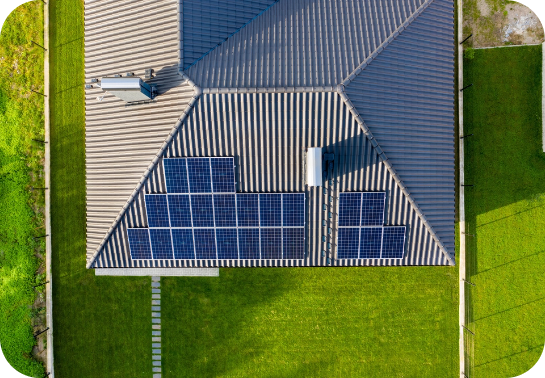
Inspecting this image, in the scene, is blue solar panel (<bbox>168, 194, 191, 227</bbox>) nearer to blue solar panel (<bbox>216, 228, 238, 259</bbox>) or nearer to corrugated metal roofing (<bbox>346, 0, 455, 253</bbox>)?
blue solar panel (<bbox>216, 228, 238, 259</bbox>)

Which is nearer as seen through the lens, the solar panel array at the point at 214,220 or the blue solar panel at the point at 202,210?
the solar panel array at the point at 214,220

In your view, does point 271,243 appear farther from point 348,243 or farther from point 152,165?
point 152,165

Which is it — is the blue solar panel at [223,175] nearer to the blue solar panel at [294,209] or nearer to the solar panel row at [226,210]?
the solar panel row at [226,210]

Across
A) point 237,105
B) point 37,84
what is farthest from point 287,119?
point 37,84

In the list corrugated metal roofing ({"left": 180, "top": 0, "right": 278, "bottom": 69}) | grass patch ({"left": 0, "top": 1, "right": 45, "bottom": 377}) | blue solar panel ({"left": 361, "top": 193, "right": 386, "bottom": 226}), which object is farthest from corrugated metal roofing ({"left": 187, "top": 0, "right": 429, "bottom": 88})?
grass patch ({"left": 0, "top": 1, "right": 45, "bottom": 377})

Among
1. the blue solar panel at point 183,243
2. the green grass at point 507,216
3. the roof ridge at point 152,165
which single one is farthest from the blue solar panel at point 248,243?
the green grass at point 507,216

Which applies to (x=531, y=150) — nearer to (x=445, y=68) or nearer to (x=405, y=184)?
(x=445, y=68)

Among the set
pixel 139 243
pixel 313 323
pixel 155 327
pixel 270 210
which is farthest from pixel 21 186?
pixel 313 323
